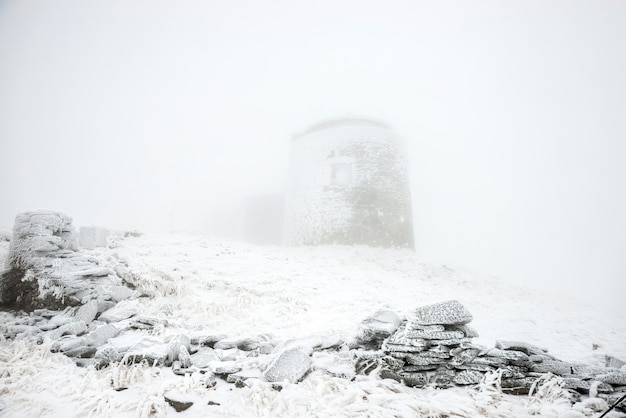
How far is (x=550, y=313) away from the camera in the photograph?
25.3 ft

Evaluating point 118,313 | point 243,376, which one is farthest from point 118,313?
point 243,376

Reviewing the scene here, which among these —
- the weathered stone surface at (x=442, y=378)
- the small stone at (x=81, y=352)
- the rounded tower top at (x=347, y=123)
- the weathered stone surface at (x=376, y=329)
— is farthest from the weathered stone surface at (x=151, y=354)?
the rounded tower top at (x=347, y=123)

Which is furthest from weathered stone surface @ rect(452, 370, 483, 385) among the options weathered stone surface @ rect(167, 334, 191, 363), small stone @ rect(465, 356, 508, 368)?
weathered stone surface @ rect(167, 334, 191, 363)

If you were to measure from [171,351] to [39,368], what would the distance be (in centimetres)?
122

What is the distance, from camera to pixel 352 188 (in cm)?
1347

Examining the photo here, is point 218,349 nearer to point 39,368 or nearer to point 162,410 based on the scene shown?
point 162,410

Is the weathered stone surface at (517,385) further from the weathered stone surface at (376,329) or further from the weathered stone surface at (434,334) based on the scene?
the weathered stone surface at (376,329)

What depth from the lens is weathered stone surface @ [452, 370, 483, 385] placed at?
3.09 m

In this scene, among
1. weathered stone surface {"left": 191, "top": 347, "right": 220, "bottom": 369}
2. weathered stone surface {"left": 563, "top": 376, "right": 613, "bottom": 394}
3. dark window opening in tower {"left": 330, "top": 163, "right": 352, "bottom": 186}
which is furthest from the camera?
dark window opening in tower {"left": 330, "top": 163, "right": 352, "bottom": 186}

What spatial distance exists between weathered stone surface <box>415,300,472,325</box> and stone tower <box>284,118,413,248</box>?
359 inches

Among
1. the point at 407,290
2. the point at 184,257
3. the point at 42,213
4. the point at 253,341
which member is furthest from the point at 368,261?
the point at 42,213

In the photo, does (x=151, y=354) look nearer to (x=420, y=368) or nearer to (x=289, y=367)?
(x=289, y=367)

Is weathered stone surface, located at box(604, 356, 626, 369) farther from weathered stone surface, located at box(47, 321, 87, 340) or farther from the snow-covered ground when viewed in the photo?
weathered stone surface, located at box(47, 321, 87, 340)

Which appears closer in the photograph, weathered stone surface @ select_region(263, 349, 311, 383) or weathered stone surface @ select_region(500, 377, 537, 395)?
weathered stone surface @ select_region(500, 377, 537, 395)
